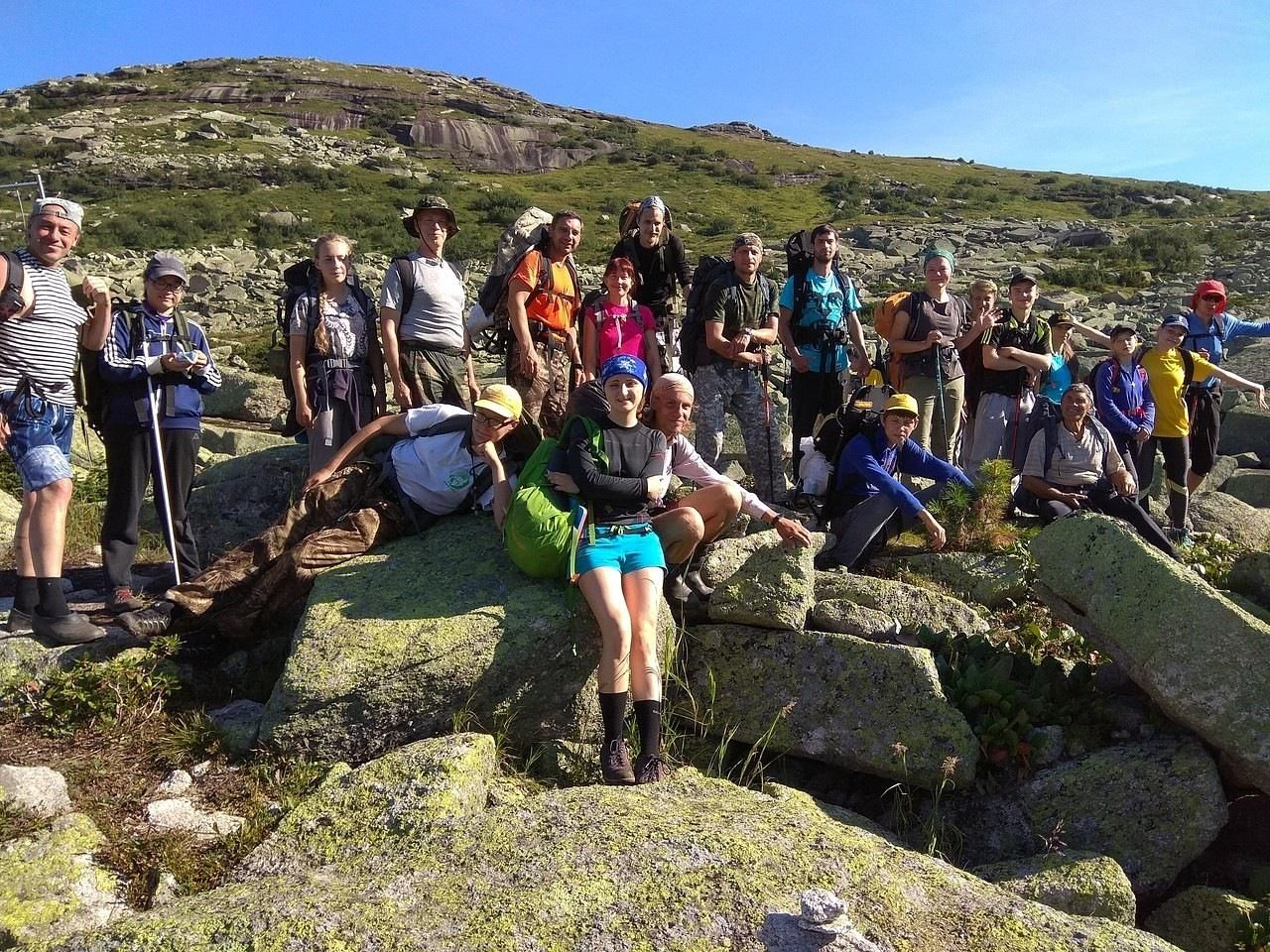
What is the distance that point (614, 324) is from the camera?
7.27 meters

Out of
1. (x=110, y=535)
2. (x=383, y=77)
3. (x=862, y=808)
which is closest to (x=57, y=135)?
(x=383, y=77)

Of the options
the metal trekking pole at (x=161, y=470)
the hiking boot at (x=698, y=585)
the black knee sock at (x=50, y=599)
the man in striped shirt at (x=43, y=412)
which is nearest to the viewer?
the man in striped shirt at (x=43, y=412)

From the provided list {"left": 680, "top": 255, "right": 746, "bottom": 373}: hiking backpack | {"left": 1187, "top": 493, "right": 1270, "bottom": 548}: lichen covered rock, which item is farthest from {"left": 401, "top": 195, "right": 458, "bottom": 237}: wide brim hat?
{"left": 1187, "top": 493, "right": 1270, "bottom": 548}: lichen covered rock

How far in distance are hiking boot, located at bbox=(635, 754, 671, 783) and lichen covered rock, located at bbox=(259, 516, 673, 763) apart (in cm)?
76

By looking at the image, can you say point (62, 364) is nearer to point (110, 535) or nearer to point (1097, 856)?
point (110, 535)

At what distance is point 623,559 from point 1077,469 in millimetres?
5164

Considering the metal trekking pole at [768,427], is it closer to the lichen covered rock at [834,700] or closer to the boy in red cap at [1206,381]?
the lichen covered rock at [834,700]

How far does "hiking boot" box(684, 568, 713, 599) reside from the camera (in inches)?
229

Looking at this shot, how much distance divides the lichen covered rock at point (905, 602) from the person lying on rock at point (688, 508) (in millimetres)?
782

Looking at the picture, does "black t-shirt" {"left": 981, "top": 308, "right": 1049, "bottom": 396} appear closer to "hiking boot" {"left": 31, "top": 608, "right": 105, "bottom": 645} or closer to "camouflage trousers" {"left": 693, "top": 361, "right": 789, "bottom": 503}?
"camouflage trousers" {"left": 693, "top": 361, "right": 789, "bottom": 503}

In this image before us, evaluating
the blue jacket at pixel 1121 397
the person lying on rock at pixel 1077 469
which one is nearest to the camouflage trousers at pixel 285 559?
the person lying on rock at pixel 1077 469

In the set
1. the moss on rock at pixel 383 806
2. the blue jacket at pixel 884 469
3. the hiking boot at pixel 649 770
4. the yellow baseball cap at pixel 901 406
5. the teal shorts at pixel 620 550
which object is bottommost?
the hiking boot at pixel 649 770

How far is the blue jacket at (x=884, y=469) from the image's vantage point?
22.7 feet

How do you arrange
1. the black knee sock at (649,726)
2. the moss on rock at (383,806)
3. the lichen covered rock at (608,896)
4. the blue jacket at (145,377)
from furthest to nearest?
the blue jacket at (145,377) → the black knee sock at (649,726) → the moss on rock at (383,806) → the lichen covered rock at (608,896)
